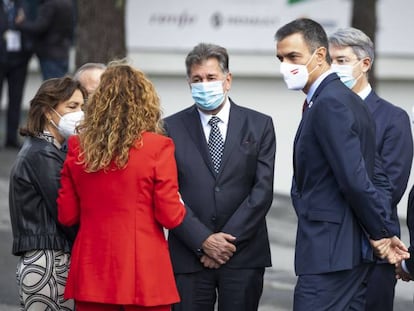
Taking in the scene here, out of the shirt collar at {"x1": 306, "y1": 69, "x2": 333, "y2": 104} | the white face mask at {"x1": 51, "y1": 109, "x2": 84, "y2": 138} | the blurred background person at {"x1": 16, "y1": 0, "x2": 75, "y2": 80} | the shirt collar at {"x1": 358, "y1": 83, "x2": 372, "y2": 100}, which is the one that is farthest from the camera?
the blurred background person at {"x1": 16, "y1": 0, "x2": 75, "y2": 80}

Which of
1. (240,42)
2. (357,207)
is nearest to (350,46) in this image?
(357,207)

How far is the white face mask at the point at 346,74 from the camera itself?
621cm

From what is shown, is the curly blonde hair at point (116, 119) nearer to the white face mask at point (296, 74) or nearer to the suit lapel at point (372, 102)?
the white face mask at point (296, 74)

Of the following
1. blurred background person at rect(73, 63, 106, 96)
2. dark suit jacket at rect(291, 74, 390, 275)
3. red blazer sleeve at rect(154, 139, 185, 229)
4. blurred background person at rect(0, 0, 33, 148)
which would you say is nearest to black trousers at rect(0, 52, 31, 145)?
blurred background person at rect(0, 0, 33, 148)

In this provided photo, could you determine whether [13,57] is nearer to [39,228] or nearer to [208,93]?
[208,93]

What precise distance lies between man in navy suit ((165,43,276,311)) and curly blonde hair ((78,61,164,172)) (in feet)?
2.39

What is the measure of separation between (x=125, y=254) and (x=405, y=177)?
5.55 ft

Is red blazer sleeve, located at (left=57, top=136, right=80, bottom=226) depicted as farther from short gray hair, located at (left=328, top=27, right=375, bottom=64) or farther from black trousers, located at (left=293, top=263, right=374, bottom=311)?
short gray hair, located at (left=328, top=27, right=375, bottom=64)

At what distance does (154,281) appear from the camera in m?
5.46

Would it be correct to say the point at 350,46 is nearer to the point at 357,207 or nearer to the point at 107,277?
the point at 357,207

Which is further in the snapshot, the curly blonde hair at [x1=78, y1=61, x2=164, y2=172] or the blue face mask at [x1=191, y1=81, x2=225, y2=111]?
the blue face mask at [x1=191, y1=81, x2=225, y2=111]

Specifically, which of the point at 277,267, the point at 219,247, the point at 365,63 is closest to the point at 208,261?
the point at 219,247

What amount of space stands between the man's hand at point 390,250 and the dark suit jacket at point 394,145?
0.42 m

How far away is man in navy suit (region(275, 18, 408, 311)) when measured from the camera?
17.3 feet
